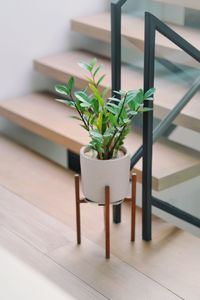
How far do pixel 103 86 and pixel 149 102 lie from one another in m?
0.92

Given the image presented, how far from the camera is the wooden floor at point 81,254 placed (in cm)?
209

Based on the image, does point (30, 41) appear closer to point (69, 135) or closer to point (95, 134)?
point (69, 135)

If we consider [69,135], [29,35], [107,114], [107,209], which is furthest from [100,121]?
[29,35]

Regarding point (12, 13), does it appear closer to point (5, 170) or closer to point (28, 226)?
point (5, 170)

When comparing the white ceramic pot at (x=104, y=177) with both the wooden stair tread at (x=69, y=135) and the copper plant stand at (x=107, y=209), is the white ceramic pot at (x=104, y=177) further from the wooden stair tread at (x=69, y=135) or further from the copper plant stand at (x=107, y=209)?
the wooden stair tread at (x=69, y=135)

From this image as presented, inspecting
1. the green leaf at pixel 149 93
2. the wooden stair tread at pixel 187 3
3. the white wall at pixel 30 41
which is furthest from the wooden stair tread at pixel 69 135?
the wooden stair tread at pixel 187 3

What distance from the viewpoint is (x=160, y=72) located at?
7.44 feet

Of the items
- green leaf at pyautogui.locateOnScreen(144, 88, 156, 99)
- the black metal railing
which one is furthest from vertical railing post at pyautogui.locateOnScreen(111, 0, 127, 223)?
green leaf at pyautogui.locateOnScreen(144, 88, 156, 99)

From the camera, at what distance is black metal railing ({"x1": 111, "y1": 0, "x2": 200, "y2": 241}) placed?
2102 mm

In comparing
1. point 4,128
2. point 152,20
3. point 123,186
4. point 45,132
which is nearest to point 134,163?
point 123,186

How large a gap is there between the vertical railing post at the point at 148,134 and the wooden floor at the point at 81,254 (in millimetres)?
104

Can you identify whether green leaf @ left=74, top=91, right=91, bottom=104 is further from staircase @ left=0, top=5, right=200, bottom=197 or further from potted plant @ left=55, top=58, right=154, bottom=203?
staircase @ left=0, top=5, right=200, bottom=197

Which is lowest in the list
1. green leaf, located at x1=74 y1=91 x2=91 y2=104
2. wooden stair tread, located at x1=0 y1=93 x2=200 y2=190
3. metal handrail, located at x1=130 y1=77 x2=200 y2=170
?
wooden stair tread, located at x1=0 y1=93 x2=200 y2=190

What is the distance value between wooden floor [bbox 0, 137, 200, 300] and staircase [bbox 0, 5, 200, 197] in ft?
0.80
